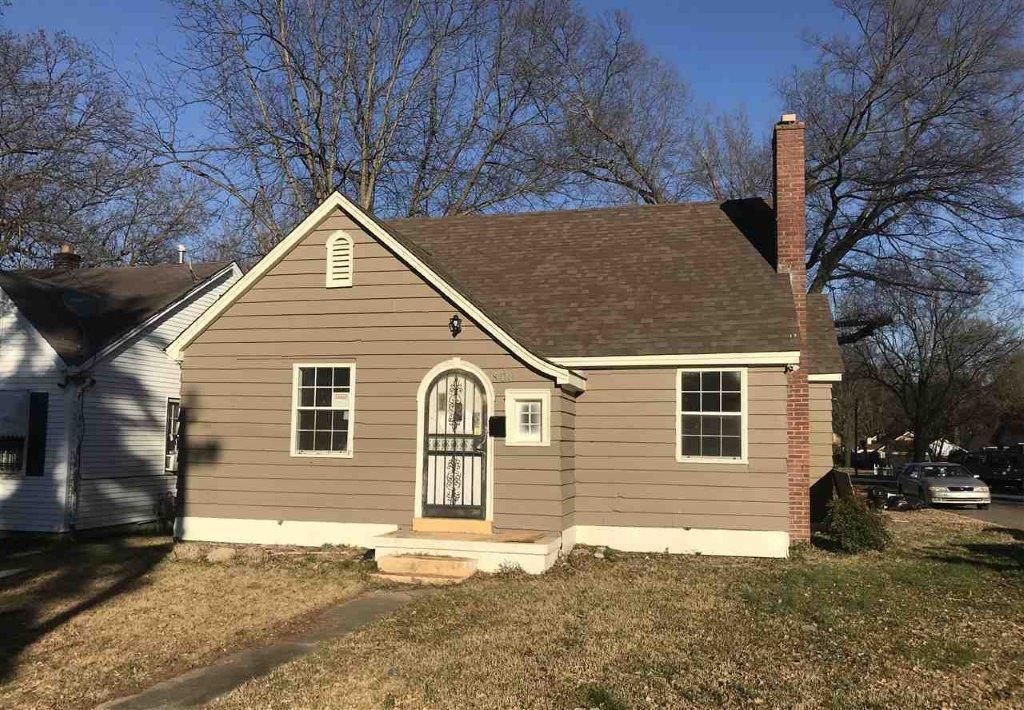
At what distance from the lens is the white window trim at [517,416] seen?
11625 millimetres

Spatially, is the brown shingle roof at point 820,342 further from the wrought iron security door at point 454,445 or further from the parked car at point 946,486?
the parked car at point 946,486

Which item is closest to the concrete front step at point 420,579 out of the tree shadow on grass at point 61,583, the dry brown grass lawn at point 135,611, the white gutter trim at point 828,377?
the dry brown grass lawn at point 135,611

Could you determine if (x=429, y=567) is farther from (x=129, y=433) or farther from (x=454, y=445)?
(x=129, y=433)

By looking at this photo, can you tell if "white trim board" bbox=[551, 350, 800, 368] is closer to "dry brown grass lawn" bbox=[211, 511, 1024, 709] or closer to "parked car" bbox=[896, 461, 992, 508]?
"dry brown grass lawn" bbox=[211, 511, 1024, 709]

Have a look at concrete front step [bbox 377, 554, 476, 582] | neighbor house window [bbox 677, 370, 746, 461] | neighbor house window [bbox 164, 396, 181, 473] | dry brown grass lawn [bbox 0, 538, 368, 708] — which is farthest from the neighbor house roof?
neighbor house window [bbox 677, 370, 746, 461]

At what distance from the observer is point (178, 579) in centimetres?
Result: 1026

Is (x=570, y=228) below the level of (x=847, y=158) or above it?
below

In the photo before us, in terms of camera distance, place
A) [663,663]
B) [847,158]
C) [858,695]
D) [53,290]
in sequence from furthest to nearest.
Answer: [847,158]
[53,290]
[663,663]
[858,695]

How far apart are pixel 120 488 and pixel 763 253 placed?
12795 millimetres

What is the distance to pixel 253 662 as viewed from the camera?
6777 millimetres

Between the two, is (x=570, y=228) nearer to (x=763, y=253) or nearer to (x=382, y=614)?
(x=763, y=253)

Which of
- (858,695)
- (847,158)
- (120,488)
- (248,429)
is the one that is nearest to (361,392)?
(248,429)

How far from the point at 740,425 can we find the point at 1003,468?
35.5 m

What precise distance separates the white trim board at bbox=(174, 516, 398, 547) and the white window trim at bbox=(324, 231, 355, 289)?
3.58 m
